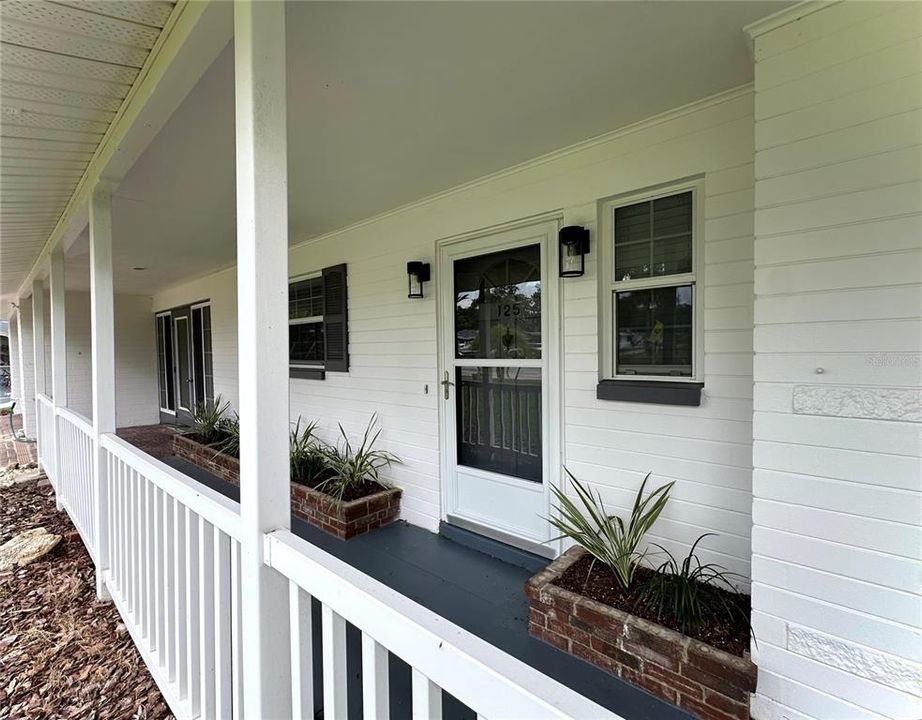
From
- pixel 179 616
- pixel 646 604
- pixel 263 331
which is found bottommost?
pixel 646 604

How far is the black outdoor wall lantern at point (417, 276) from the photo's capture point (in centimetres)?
351

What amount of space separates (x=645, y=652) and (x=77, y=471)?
417 centimetres

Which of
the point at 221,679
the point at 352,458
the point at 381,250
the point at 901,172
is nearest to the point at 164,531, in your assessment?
the point at 221,679

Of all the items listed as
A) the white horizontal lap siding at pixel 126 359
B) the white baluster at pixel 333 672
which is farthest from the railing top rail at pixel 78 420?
the white horizontal lap siding at pixel 126 359

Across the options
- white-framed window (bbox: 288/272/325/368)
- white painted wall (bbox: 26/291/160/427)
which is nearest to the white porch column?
white-framed window (bbox: 288/272/325/368)

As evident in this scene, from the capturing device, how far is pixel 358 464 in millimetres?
3893

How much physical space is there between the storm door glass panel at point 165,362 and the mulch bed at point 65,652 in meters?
5.90

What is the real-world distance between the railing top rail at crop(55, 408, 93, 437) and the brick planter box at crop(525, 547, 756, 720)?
10.1ft

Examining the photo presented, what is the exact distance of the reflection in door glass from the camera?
3004 mm

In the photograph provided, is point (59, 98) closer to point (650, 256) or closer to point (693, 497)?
point (650, 256)

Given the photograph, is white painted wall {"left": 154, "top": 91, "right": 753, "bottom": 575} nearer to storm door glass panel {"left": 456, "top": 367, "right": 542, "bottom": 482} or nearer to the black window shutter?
storm door glass panel {"left": 456, "top": 367, "right": 542, "bottom": 482}

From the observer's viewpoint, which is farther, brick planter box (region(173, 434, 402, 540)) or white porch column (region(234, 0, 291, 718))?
brick planter box (region(173, 434, 402, 540))

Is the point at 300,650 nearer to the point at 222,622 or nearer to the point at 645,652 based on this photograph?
the point at 222,622

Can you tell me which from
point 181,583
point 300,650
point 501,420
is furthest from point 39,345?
point 300,650
